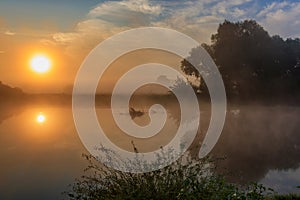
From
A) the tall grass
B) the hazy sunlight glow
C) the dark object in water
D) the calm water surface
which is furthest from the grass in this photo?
the dark object in water

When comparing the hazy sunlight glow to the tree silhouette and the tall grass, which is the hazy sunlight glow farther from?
the tall grass

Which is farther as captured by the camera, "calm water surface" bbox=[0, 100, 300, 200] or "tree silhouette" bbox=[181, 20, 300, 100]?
"tree silhouette" bbox=[181, 20, 300, 100]

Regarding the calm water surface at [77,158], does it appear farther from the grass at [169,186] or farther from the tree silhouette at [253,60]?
the tree silhouette at [253,60]

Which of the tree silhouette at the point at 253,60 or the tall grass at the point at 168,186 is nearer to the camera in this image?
the tall grass at the point at 168,186

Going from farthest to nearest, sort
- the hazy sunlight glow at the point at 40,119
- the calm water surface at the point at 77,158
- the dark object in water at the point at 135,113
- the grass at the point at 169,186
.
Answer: the dark object in water at the point at 135,113, the hazy sunlight glow at the point at 40,119, the calm water surface at the point at 77,158, the grass at the point at 169,186

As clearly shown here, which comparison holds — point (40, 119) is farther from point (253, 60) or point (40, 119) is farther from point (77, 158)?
point (77, 158)

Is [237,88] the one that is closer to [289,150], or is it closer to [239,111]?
[239,111]

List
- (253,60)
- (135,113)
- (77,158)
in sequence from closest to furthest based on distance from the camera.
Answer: (77,158)
(253,60)
(135,113)

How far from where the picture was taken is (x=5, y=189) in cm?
898

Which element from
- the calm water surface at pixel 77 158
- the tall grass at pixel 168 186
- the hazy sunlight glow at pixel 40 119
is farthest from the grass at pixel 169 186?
the hazy sunlight glow at pixel 40 119

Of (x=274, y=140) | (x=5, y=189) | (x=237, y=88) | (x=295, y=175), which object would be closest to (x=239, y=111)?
(x=237, y=88)

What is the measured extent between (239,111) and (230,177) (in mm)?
25107

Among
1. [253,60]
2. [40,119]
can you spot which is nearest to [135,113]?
[40,119]

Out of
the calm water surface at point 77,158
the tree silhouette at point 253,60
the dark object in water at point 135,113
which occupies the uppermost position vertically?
the tree silhouette at point 253,60
